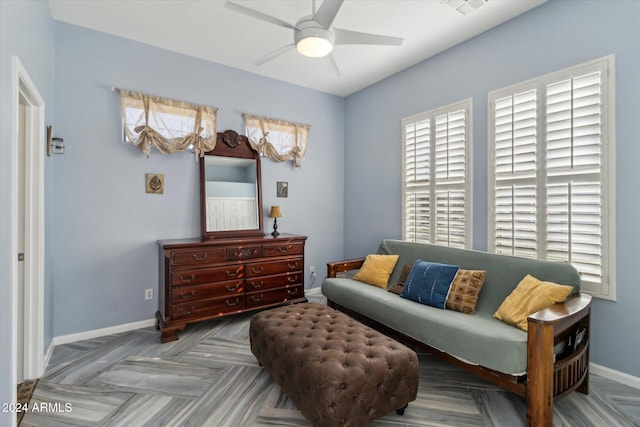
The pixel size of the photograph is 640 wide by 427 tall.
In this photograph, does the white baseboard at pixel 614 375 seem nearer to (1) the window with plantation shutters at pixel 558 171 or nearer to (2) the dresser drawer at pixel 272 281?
(1) the window with plantation shutters at pixel 558 171

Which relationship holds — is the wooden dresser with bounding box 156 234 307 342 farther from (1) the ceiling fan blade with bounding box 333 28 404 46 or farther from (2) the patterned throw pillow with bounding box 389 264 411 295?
(1) the ceiling fan blade with bounding box 333 28 404 46

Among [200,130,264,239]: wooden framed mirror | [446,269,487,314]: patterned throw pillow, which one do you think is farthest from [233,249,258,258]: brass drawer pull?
[446,269,487,314]: patterned throw pillow

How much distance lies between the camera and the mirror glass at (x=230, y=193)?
3.75 metres

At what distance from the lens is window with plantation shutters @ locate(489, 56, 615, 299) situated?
92.8 inches

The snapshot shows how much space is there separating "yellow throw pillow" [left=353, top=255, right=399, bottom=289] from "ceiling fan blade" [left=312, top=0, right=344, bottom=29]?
2.39 metres

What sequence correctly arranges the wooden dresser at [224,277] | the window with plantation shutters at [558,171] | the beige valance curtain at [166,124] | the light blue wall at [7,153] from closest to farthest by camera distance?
the light blue wall at [7,153] → the window with plantation shutters at [558,171] → the wooden dresser at [224,277] → the beige valance curtain at [166,124]

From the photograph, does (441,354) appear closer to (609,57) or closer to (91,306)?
(609,57)

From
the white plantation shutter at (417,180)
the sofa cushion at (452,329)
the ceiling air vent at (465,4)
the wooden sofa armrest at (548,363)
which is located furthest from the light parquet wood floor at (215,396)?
the ceiling air vent at (465,4)

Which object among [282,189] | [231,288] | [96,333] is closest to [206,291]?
[231,288]

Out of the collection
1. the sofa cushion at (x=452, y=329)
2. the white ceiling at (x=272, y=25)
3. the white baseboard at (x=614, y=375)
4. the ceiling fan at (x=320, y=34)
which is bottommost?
the white baseboard at (x=614, y=375)

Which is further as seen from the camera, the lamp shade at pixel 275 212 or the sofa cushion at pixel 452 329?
the lamp shade at pixel 275 212

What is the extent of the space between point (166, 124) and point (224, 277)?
1815 mm

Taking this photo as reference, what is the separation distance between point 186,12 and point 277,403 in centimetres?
337

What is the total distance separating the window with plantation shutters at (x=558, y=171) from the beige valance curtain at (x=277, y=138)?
242 centimetres
